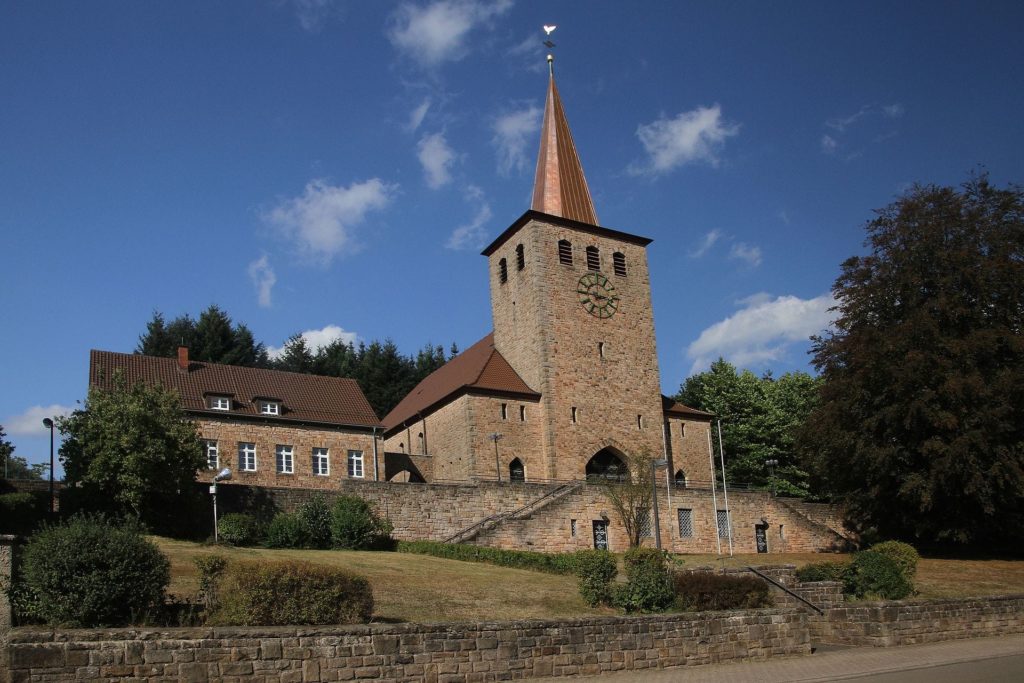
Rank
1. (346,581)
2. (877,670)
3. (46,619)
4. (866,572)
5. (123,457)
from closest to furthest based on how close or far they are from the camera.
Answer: (46,619)
(346,581)
(877,670)
(866,572)
(123,457)

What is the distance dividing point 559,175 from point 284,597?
38.3 meters

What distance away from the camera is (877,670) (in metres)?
16.1

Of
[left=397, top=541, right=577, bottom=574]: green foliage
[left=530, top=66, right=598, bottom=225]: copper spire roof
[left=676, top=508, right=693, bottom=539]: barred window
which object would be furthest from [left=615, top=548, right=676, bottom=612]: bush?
[left=530, top=66, right=598, bottom=225]: copper spire roof

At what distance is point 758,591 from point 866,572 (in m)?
5.02

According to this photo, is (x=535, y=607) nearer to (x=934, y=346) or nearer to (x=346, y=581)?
(x=346, y=581)

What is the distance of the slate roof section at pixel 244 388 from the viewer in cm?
3831

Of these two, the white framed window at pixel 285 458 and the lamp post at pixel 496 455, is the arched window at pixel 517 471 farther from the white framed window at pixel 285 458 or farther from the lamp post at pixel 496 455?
the white framed window at pixel 285 458

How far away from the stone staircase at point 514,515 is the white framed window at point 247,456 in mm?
9512

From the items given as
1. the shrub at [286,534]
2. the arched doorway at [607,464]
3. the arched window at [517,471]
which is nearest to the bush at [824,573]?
the shrub at [286,534]

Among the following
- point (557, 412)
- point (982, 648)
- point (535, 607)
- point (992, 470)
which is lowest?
point (982, 648)

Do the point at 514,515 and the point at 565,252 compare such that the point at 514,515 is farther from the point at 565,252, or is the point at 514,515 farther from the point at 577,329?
the point at 565,252

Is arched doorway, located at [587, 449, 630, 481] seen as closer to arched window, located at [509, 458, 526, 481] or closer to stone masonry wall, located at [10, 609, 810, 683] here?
arched window, located at [509, 458, 526, 481]

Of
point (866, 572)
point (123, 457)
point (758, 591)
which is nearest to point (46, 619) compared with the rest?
point (758, 591)

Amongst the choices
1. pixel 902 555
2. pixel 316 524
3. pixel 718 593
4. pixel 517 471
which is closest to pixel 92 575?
pixel 718 593
